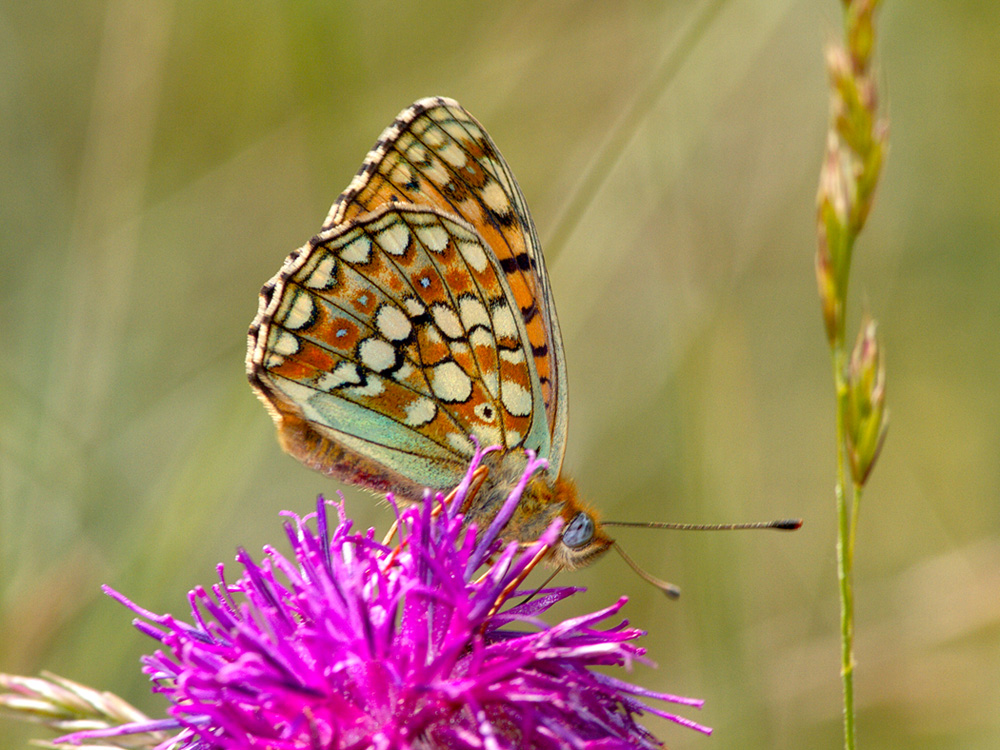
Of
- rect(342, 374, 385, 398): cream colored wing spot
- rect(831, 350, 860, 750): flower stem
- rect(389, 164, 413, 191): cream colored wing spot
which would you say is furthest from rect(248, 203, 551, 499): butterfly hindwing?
rect(831, 350, 860, 750): flower stem

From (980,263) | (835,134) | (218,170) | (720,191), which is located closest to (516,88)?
(720,191)

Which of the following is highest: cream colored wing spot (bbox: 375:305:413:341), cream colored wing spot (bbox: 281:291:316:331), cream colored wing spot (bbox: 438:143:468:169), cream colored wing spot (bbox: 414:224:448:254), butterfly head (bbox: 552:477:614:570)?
cream colored wing spot (bbox: 438:143:468:169)

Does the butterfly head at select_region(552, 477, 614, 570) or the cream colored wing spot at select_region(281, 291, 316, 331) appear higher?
the cream colored wing spot at select_region(281, 291, 316, 331)

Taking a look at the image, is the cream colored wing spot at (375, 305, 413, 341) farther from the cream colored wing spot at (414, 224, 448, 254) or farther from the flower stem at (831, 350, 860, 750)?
the flower stem at (831, 350, 860, 750)

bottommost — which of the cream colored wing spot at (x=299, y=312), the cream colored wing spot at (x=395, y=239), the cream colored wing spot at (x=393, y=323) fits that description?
the cream colored wing spot at (x=393, y=323)

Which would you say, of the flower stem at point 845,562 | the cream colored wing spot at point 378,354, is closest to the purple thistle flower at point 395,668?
the flower stem at point 845,562

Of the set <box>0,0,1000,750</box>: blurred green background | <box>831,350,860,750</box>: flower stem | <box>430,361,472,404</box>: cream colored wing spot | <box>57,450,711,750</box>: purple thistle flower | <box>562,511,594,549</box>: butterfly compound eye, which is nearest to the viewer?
<box>831,350,860,750</box>: flower stem

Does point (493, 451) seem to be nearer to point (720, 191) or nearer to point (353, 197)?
point (353, 197)

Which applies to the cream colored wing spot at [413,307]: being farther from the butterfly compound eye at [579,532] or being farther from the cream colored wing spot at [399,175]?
the butterfly compound eye at [579,532]
